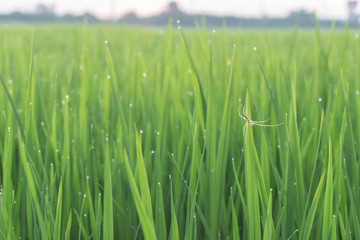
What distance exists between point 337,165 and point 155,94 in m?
0.62

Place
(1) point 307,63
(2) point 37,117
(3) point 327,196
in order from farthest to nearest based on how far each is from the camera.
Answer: (1) point 307,63 → (2) point 37,117 → (3) point 327,196

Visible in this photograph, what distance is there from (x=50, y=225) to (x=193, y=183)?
227 mm

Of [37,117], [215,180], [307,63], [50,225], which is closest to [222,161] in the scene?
[215,180]

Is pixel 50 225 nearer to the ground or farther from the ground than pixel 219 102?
nearer to the ground

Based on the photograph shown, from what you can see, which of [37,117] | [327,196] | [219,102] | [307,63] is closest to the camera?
[327,196]

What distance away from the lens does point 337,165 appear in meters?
0.63

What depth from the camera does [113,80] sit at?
714mm

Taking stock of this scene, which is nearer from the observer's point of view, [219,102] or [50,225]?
[50,225]

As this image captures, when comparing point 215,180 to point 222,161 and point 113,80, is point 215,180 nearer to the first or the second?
point 222,161

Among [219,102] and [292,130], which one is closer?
[292,130]

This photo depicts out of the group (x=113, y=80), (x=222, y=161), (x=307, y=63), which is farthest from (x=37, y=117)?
(x=307, y=63)

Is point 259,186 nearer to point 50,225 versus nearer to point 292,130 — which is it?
point 292,130

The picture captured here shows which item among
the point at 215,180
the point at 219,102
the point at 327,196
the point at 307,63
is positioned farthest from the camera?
the point at 307,63

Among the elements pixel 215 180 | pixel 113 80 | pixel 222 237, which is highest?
pixel 113 80
